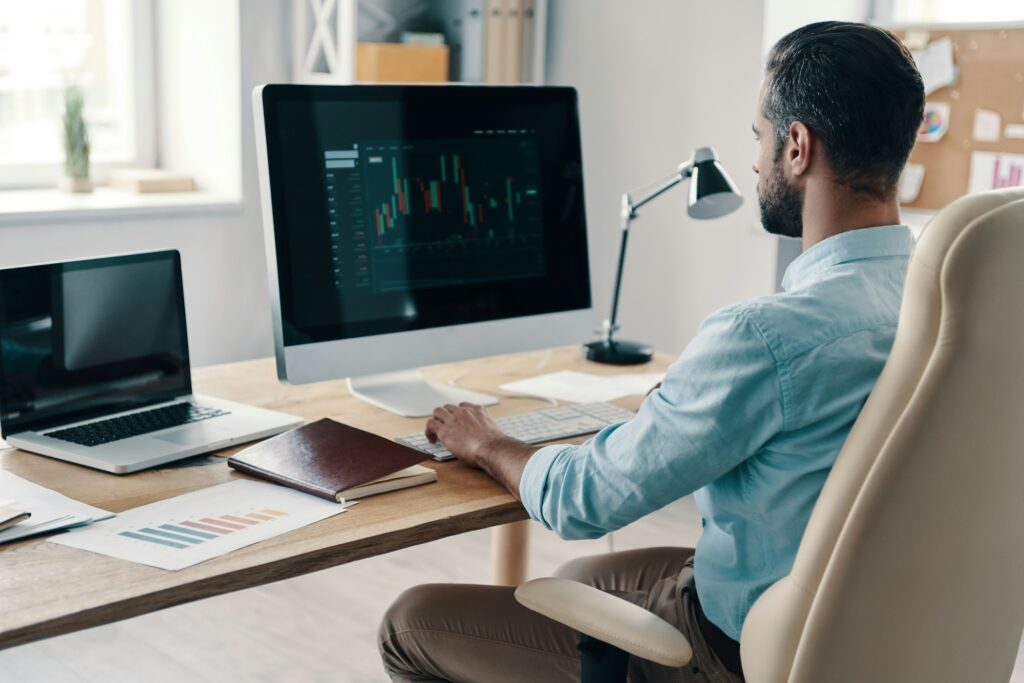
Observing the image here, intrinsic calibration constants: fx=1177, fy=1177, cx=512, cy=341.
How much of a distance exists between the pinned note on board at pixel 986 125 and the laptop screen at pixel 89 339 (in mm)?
2015

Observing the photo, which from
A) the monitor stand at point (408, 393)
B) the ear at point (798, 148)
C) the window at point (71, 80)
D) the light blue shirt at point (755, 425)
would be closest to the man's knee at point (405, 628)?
the light blue shirt at point (755, 425)

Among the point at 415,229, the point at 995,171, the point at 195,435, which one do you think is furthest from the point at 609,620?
the point at 995,171

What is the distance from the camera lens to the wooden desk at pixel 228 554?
3.80 feet

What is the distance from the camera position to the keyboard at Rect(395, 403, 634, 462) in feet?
5.56

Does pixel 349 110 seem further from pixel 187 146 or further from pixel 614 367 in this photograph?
pixel 187 146

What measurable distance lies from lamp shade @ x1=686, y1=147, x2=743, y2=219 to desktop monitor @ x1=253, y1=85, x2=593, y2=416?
0.66ft

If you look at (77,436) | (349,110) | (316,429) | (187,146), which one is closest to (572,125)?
(349,110)

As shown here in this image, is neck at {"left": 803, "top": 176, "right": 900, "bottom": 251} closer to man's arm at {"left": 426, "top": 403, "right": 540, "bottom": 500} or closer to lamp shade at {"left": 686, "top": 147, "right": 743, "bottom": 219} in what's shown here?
man's arm at {"left": 426, "top": 403, "right": 540, "bottom": 500}

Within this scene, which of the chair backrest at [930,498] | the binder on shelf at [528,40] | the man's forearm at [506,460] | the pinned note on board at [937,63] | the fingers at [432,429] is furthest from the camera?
the binder on shelf at [528,40]

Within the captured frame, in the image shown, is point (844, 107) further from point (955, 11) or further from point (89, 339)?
point (955, 11)

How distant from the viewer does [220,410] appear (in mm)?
1769

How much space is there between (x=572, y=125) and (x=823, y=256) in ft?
2.64

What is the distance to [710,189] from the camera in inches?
80.6

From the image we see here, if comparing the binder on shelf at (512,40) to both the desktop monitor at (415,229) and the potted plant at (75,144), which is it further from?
the desktop monitor at (415,229)
